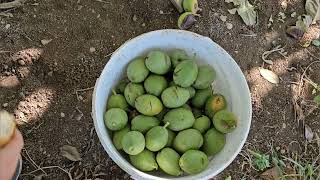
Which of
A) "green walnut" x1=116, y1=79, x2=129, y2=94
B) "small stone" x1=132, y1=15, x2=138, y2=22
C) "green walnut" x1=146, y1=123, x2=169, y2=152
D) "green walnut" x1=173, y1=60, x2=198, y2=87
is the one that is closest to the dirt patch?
"small stone" x1=132, y1=15, x2=138, y2=22

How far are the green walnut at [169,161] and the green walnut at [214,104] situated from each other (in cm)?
19

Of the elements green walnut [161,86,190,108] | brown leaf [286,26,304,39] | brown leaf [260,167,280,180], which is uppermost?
green walnut [161,86,190,108]

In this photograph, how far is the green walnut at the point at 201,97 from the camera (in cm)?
182

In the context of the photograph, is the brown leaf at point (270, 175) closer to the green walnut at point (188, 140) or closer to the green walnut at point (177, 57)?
the green walnut at point (188, 140)

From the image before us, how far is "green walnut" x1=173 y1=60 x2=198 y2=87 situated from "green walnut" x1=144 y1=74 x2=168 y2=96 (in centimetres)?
5

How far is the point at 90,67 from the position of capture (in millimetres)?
2072

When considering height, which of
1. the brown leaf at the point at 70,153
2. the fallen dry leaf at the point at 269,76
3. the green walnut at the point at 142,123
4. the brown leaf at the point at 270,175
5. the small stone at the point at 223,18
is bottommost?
the brown leaf at the point at 270,175

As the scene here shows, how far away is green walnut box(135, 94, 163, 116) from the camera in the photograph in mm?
1712

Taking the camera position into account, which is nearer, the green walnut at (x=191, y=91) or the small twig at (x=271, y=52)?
the green walnut at (x=191, y=91)

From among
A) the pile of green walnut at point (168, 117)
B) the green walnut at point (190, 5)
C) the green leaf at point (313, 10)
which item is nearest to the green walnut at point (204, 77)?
the pile of green walnut at point (168, 117)

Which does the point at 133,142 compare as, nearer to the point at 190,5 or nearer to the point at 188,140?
the point at 188,140

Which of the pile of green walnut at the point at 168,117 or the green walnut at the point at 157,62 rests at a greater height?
the green walnut at the point at 157,62

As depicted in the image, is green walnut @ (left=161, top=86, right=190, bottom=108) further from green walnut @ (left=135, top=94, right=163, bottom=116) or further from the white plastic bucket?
the white plastic bucket

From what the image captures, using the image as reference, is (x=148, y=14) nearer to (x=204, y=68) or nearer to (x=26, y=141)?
(x=204, y=68)
